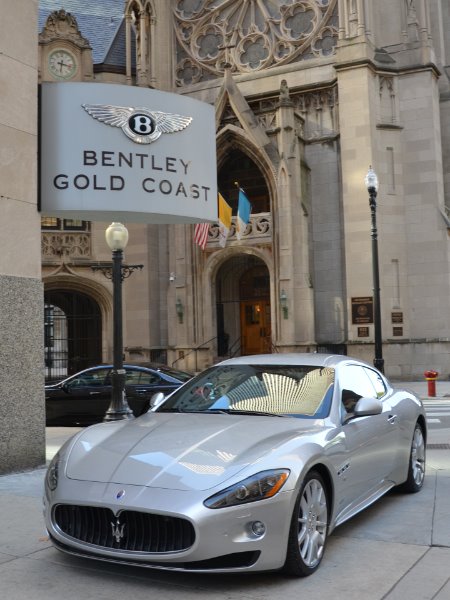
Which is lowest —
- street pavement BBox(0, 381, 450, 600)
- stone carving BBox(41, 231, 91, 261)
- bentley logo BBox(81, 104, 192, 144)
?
street pavement BBox(0, 381, 450, 600)

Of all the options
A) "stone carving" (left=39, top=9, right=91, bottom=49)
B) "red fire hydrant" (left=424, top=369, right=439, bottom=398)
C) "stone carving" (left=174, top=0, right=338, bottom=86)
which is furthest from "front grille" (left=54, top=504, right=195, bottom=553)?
"stone carving" (left=39, top=9, right=91, bottom=49)

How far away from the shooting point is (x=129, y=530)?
4242 millimetres

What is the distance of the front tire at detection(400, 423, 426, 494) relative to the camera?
693 centimetres

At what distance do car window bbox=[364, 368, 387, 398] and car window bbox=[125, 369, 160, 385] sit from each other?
7.06 meters

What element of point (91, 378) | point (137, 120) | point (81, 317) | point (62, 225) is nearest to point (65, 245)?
point (62, 225)

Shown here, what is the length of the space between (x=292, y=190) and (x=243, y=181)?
12.3 ft

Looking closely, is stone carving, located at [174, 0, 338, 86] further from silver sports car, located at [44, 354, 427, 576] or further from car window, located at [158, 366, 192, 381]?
silver sports car, located at [44, 354, 427, 576]

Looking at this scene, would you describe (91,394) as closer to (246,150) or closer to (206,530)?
(206,530)

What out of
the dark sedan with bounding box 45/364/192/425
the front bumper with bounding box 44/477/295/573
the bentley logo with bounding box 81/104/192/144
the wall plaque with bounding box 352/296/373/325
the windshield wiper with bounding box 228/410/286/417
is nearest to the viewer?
the front bumper with bounding box 44/477/295/573

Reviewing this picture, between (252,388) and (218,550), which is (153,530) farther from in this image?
(252,388)

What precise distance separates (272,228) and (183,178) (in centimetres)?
1665

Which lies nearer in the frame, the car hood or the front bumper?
the front bumper

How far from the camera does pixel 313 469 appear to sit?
15.7ft

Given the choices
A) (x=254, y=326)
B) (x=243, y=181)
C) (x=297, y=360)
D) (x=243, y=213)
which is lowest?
(x=297, y=360)
